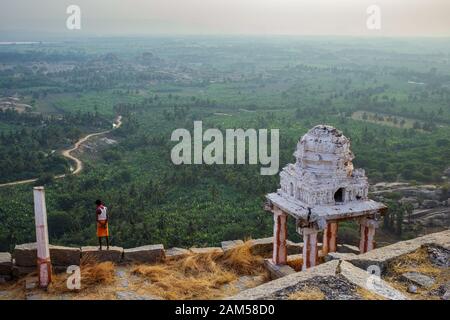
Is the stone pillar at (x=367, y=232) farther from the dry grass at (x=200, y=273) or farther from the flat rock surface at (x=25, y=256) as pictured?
the flat rock surface at (x=25, y=256)

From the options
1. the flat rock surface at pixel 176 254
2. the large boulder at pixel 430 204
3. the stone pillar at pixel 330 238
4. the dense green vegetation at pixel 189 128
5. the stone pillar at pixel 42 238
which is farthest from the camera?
the large boulder at pixel 430 204

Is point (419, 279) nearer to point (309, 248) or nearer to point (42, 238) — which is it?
point (309, 248)

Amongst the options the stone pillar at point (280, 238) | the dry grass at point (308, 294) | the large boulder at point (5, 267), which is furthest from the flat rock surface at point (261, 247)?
the large boulder at point (5, 267)

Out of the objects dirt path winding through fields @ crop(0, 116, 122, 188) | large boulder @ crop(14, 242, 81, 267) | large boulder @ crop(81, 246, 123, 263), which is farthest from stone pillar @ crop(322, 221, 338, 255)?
dirt path winding through fields @ crop(0, 116, 122, 188)

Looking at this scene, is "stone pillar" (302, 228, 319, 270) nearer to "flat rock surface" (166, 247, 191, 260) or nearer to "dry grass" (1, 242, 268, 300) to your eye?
"dry grass" (1, 242, 268, 300)

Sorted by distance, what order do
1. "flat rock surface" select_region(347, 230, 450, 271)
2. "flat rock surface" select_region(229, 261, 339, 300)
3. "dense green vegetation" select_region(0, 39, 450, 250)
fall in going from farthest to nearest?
"dense green vegetation" select_region(0, 39, 450, 250) < "flat rock surface" select_region(347, 230, 450, 271) < "flat rock surface" select_region(229, 261, 339, 300)
